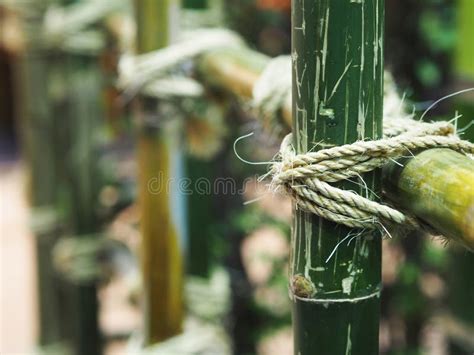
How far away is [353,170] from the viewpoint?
569mm

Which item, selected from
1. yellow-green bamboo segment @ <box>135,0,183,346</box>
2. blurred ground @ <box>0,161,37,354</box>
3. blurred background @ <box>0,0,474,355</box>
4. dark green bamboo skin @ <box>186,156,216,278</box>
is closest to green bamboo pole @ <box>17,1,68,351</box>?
blurred background @ <box>0,0,474,355</box>

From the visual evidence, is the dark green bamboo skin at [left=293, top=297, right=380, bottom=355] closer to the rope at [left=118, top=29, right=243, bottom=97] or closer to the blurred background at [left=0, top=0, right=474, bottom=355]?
the rope at [left=118, top=29, right=243, bottom=97]

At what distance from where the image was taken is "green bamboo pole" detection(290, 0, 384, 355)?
56 cm

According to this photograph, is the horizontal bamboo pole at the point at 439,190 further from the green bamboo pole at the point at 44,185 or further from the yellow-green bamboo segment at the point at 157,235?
the green bamboo pole at the point at 44,185

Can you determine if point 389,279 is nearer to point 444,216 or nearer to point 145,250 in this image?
point 145,250

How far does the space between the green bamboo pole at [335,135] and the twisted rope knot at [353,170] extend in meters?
0.01

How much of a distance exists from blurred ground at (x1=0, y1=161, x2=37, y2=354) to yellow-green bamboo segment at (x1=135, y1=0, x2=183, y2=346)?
1048mm

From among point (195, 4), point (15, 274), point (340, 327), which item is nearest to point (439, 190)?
point (340, 327)

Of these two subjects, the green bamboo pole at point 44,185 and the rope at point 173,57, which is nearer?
the rope at point 173,57

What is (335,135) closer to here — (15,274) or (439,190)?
(439,190)

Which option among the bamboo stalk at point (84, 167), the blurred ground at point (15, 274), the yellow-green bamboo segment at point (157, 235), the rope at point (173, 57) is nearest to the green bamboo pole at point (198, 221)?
the yellow-green bamboo segment at point (157, 235)

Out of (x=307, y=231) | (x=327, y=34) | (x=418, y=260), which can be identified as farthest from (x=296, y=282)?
(x=418, y=260)

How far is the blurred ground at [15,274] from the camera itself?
2607mm

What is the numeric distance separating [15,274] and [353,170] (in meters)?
2.78
